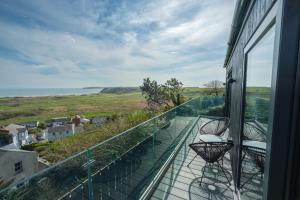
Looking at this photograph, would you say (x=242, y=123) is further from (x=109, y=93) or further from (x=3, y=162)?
(x=109, y=93)

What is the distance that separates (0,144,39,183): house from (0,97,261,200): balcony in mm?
13630

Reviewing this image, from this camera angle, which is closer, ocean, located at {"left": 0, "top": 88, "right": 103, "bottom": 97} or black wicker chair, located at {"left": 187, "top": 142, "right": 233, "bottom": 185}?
black wicker chair, located at {"left": 187, "top": 142, "right": 233, "bottom": 185}

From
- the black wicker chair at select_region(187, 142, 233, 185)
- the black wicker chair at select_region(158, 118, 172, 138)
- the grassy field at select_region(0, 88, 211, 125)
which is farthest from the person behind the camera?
the grassy field at select_region(0, 88, 211, 125)

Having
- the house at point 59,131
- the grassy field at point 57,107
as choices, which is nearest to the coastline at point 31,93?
the grassy field at point 57,107

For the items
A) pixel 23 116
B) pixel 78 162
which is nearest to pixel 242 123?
pixel 78 162

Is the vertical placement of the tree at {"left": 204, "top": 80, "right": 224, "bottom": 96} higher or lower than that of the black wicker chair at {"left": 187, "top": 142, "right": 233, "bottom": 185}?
higher

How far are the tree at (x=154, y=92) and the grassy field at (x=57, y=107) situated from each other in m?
18.3

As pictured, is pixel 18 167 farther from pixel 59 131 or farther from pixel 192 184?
pixel 59 131

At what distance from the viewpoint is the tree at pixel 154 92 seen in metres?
15.4

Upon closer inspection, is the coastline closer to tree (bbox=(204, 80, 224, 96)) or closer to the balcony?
tree (bbox=(204, 80, 224, 96))

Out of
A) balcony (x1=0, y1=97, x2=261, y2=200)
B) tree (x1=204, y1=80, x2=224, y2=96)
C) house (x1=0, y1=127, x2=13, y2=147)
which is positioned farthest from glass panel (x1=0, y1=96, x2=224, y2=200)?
house (x1=0, y1=127, x2=13, y2=147)

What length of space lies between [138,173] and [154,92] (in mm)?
13366

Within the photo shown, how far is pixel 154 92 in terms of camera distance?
15539 mm

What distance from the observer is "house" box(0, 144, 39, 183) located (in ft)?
42.8
